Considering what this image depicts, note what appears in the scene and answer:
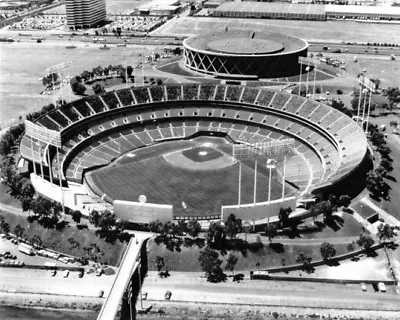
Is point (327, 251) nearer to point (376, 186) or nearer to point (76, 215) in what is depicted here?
point (376, 186)

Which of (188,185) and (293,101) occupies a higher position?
(293,101)

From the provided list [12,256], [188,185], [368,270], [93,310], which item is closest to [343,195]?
[368,270]

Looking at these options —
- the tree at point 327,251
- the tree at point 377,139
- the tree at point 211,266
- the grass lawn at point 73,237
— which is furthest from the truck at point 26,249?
the tree at point 377,139

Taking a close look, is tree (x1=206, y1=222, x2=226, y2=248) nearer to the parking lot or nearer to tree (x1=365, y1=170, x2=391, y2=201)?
the parking lot

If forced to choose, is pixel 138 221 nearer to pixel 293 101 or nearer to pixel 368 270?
pixel 368 270

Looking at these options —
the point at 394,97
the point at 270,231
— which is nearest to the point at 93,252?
the point at 270,231

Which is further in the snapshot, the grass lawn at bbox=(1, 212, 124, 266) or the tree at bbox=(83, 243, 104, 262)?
the grass lawn at bbox=(1, 212, 124, 266)

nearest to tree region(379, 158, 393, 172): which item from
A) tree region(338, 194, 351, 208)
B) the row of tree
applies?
the row of tree
